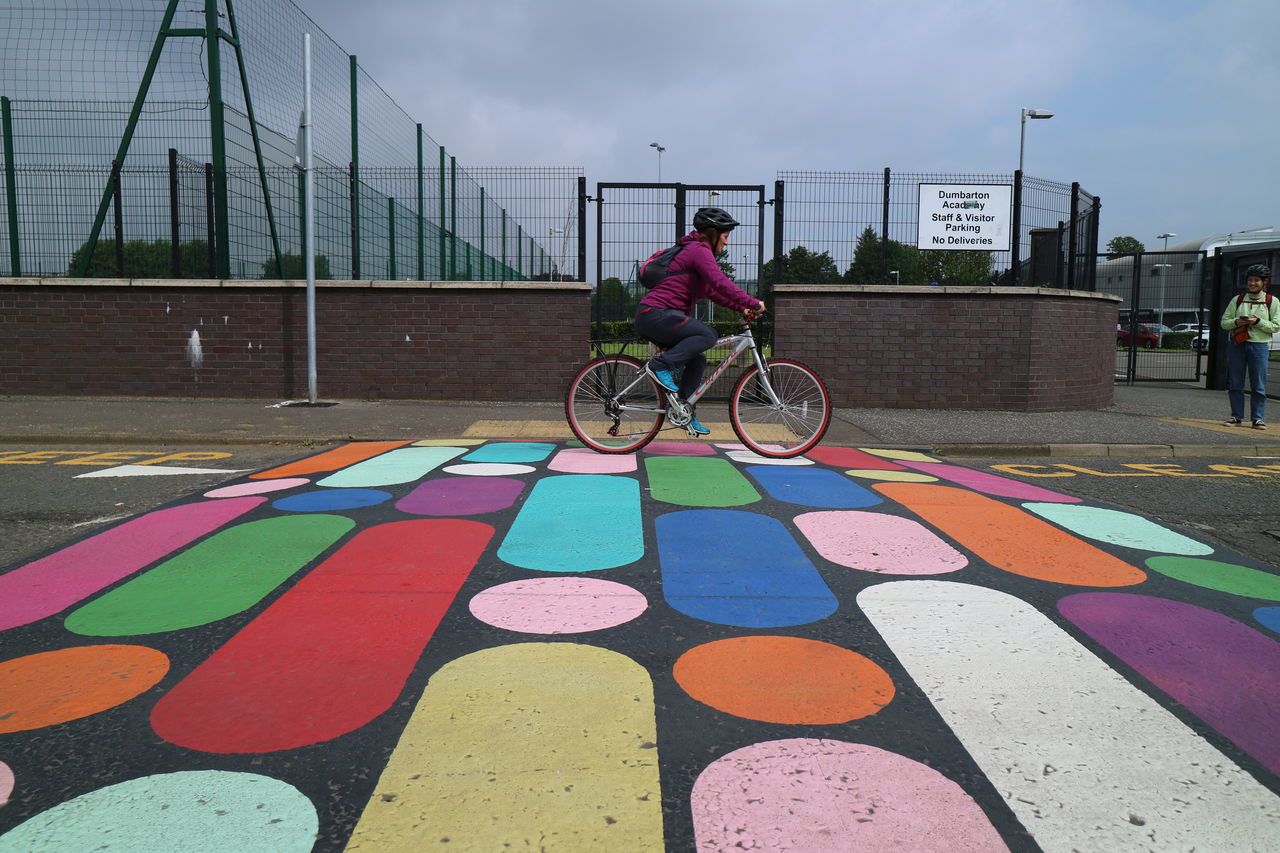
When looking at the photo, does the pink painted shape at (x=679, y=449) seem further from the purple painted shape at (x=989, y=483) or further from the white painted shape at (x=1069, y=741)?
the white painted shape at (x=1069, y=741)

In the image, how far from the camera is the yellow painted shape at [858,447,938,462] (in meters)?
7.19

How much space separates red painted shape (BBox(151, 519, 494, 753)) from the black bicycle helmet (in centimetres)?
332

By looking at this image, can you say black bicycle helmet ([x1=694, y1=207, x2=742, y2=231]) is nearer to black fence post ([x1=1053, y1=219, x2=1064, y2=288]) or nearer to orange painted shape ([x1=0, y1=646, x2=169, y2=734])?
orange painted shape ([x1=0, y1=646, x2=169, y2=734])

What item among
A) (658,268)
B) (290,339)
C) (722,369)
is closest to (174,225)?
(290,339)

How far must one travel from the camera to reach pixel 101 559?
11.7 feet

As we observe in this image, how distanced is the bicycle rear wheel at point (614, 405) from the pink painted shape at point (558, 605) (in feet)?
10.1

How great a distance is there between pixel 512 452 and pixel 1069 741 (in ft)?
16.9

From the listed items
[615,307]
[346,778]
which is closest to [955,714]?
[346,778]

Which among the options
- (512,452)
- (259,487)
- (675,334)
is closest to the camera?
(259,487)

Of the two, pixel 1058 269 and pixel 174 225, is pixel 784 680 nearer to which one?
pixel 174 225

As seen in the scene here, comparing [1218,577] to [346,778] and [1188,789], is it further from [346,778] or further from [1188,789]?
[346,778]

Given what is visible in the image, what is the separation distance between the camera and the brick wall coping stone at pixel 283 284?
1116 centimetres

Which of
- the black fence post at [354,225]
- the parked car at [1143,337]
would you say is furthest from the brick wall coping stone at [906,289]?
the parked car at [1143,337]

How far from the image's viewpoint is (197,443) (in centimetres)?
775
